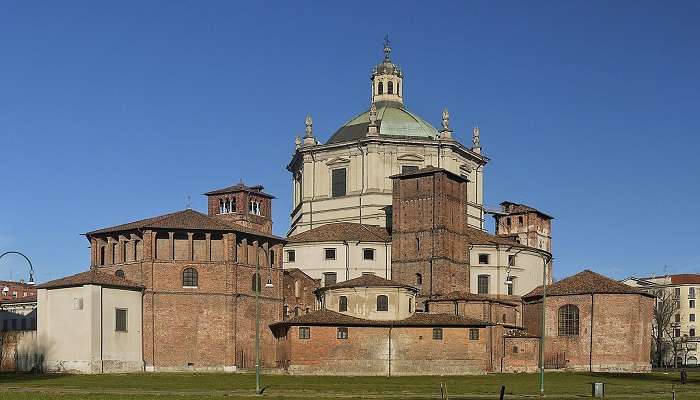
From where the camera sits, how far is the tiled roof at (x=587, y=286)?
273ft

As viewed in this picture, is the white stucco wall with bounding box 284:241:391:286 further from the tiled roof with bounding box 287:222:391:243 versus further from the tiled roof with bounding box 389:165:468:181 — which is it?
the tiled roof with bounding box 389:165:468:181

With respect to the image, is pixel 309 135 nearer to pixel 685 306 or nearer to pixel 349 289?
pixel 349 289

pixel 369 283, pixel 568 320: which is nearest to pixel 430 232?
pixel 369 283

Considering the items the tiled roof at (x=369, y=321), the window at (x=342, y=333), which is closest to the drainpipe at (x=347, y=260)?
the tiled roof at (x=369, y=321)

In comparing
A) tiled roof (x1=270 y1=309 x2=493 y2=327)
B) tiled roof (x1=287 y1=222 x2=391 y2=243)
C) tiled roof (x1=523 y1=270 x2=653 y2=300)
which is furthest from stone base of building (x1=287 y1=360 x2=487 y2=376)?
tiled roof (x1=287 y1=222 x2=391 y2=243)

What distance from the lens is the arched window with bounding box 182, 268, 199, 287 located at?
253ft

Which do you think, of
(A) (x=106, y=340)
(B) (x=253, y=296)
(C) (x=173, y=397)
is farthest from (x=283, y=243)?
(C) (x=173, y=397)

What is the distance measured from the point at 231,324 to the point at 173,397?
32.4m

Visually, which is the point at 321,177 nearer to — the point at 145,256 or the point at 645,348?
the point at 145,256

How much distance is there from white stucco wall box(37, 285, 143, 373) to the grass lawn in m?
3.33

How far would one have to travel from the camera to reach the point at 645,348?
8462 centimetres

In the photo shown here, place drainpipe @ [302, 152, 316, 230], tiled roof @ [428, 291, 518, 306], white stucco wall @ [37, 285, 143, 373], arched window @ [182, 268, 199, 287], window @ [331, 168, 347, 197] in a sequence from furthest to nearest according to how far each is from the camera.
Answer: drainpipe @ [302, 152, 316, 230] → window @ [331, 168, 347, 197] → tiled roof @ [428, 291, 518, 306] → arched window @ [182, 268, 199, 287] → white stucco wall @ [37, 285, 143, 373]

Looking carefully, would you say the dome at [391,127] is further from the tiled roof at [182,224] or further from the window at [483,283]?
the tiled roof at [182,224]

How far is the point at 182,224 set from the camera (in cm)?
7781
